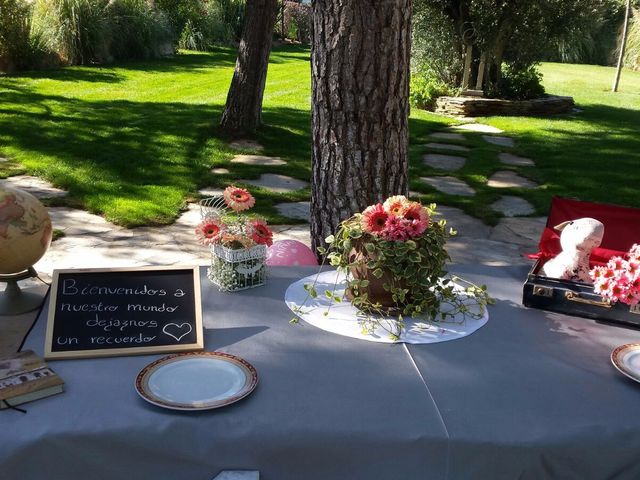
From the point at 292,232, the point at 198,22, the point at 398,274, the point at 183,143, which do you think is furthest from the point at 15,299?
the point at 198,22

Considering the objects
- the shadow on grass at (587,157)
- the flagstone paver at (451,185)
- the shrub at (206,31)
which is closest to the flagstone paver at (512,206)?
the shadow on grass at (587,157)

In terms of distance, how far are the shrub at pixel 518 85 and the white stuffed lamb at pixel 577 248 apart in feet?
34.2

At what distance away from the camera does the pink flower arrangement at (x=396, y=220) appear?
1.91 m

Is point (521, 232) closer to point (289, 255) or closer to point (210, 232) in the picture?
point (289, 255)

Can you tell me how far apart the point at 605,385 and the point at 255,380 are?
837 mm

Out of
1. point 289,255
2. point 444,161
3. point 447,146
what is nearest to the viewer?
point 289,255

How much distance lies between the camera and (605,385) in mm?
1640

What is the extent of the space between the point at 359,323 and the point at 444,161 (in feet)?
19.7

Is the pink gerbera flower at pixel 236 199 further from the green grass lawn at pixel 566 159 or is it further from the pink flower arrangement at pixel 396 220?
the green grass lawn at pixel 566 159

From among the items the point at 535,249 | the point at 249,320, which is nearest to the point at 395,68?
the point at 249,320

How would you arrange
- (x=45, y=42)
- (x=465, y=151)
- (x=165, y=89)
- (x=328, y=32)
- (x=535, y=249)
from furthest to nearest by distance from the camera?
(x=45, y=42)
(x=165, y=89)
(x=465, y=151)
(x=535, y=249)
(x=328, y=32)

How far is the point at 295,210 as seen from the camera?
5520 mm

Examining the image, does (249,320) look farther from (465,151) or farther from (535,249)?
(465,151)

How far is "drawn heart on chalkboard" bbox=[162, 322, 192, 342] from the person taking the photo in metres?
1.78
